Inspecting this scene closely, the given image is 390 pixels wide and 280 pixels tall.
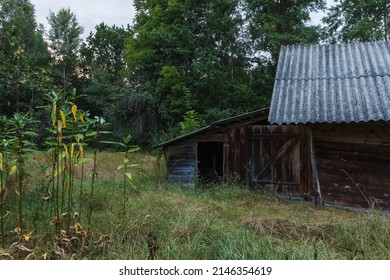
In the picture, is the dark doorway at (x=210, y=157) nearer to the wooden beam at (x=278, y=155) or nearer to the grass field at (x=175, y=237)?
the wooden beam at (x=278, y=155)

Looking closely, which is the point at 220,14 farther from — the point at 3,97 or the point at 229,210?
the point at 3,97

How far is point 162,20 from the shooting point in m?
18.8

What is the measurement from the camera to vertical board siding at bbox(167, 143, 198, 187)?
9.80 m

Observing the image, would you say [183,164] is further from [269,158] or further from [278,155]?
[278,155]

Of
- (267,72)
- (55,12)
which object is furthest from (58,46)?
(267,72)

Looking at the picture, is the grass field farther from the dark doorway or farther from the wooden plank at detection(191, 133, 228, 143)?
the dark doorway

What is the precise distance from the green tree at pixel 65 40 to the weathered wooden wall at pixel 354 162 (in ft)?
83.2

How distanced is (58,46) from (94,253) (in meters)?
29.6

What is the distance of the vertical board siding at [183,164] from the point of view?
9805 millimetres

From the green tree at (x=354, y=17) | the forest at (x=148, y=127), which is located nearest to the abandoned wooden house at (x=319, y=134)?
the forest at (x=148, y=127)

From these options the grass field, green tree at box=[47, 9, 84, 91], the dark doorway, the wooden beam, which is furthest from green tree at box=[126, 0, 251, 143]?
the grass field

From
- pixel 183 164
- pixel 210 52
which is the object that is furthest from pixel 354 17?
pixel 183 164

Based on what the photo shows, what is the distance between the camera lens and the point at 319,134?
7738 mm

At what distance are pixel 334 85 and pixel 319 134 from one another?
51.5 inches
